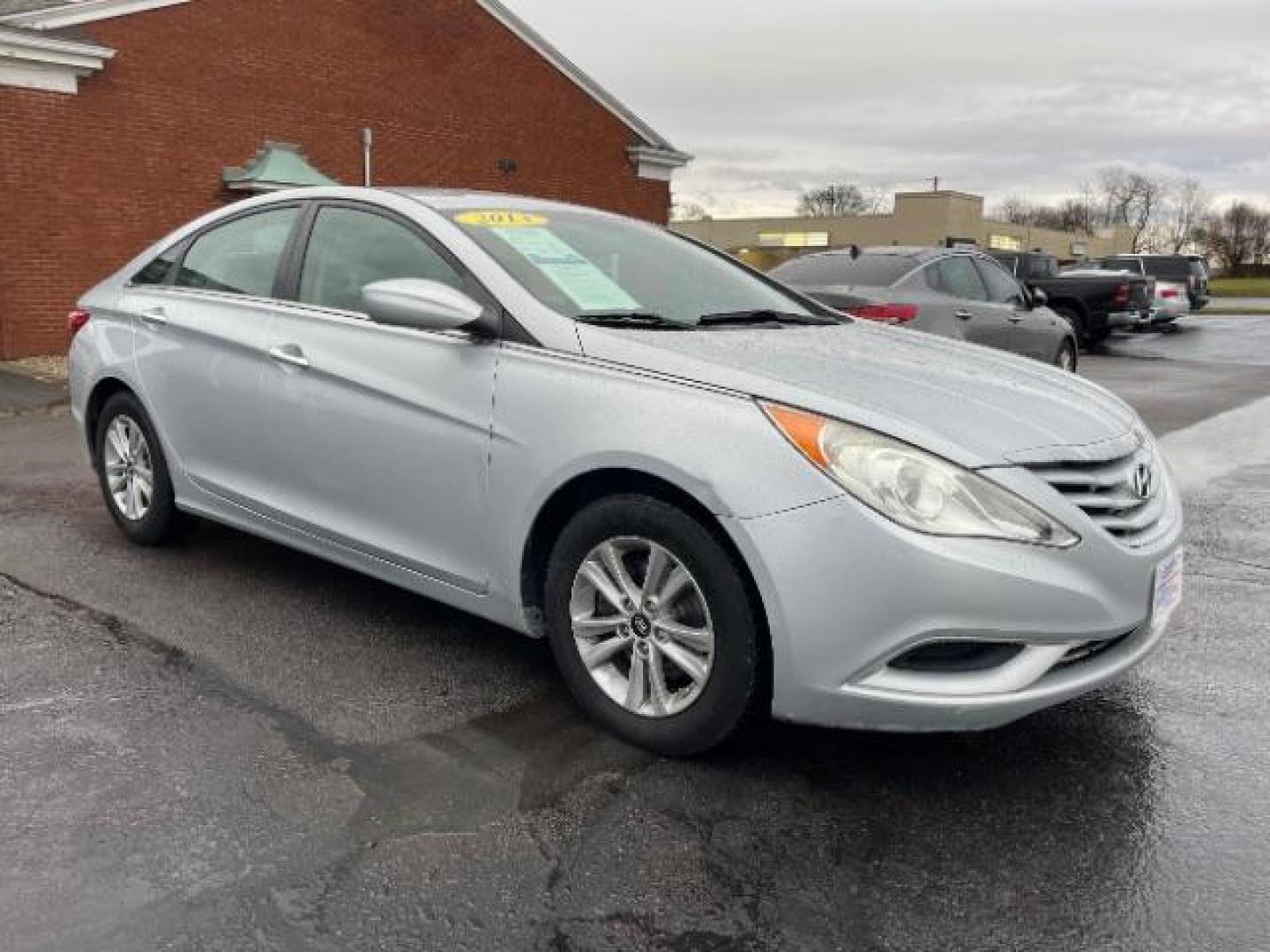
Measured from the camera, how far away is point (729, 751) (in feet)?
10.1

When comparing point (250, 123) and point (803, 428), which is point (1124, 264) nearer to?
point (250, 123)

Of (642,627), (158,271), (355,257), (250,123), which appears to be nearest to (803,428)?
(642,627)

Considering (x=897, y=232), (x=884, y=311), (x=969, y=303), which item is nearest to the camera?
(x=884, y=311)

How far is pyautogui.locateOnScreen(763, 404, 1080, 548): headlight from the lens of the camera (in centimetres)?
270

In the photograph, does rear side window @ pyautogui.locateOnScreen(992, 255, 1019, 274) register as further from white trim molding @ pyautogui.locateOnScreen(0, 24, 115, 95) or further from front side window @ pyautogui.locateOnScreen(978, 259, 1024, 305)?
white trim molding @ pyautogui.locateOnScreen(0, 24, 115, 95)

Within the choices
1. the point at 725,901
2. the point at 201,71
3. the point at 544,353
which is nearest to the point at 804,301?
the point at 544,353

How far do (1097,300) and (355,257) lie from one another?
58.4ft

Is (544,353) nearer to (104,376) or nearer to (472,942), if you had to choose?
(472,942)

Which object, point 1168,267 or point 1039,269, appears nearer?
point 1039,269

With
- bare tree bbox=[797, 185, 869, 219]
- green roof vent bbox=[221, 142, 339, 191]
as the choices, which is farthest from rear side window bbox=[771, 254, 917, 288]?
bare tree bbox=[797, 185, 869, 219]

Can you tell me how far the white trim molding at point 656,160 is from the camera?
20609mm

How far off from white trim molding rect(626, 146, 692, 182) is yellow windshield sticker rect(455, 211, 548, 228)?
1722 centimetres

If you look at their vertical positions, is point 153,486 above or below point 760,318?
below

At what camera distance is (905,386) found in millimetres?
3111
